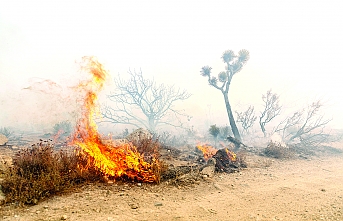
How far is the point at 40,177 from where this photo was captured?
4668 millimetres

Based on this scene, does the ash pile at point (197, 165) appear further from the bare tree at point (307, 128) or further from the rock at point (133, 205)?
the bare tree at point (307, 128)

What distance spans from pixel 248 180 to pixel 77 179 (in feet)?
16.1

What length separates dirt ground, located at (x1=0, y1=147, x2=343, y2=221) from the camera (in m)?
3.80

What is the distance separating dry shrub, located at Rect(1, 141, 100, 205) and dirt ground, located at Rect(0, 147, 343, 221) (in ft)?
0.87

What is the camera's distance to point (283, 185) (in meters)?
5.93

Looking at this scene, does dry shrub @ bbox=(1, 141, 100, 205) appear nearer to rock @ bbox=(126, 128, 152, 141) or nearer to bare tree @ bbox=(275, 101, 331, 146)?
rock @ bbox=(126, 128, 152, 141)

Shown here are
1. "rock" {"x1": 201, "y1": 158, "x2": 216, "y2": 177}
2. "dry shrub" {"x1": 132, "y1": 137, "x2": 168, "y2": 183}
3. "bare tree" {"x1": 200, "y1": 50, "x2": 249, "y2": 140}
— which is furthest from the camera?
"bare tree" {"x1": 200, "y1": 50, "x2": 249, "y2": 140}

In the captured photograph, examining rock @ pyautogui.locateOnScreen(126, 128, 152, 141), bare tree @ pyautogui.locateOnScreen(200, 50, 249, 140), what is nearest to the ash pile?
rock @ pyautogui.locateOnScreen(126, 128, 152, 141)

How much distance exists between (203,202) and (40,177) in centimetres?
368

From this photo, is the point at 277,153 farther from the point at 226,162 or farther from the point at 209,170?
the point at 209,170

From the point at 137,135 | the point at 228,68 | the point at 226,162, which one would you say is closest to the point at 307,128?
the point at 228,68

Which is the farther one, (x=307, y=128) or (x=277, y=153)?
(x=307, y=128)

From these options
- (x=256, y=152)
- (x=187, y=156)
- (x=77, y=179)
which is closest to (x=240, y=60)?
(x=256, y=152)

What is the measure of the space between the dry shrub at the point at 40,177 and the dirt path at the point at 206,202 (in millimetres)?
283
